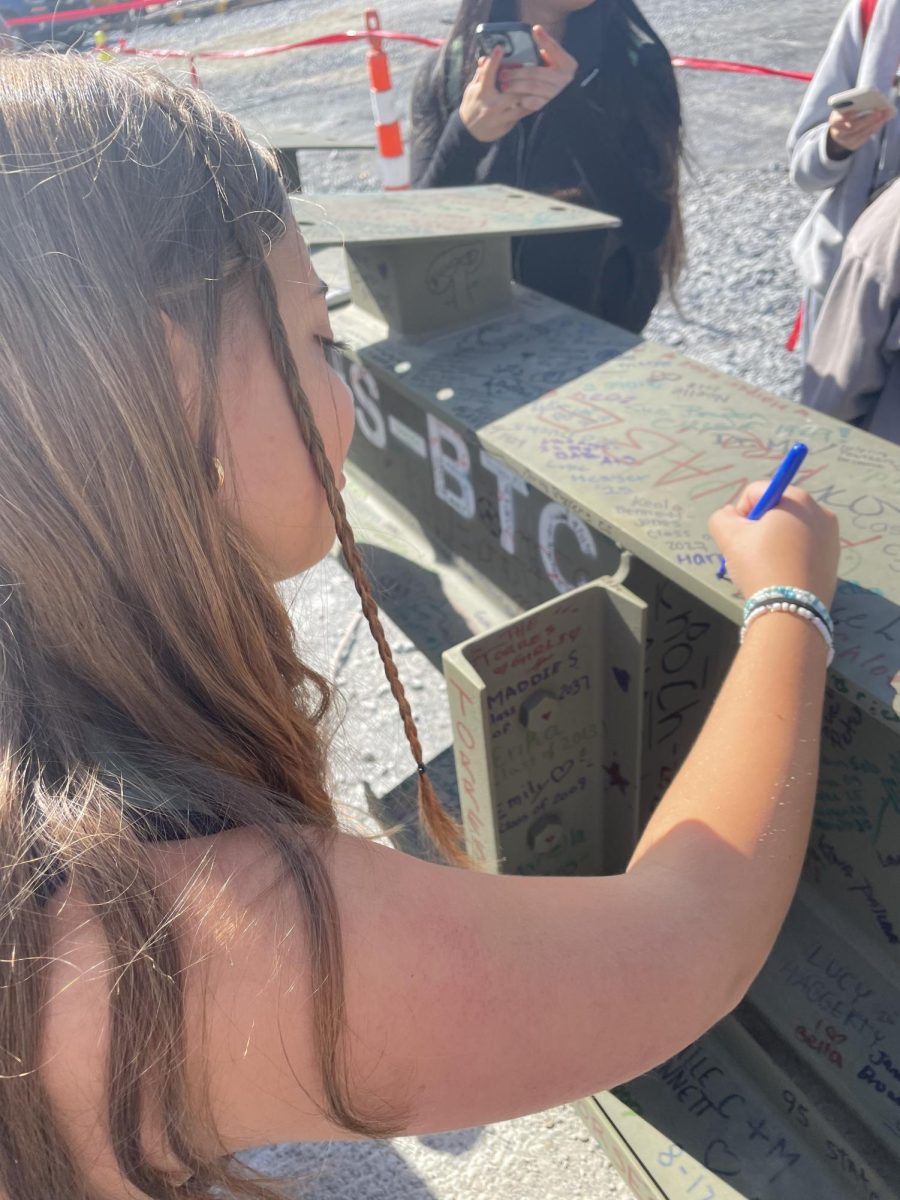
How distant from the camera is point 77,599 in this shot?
0.86 m

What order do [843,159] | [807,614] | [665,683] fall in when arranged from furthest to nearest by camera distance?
[843,159], [665,683], [807,614]

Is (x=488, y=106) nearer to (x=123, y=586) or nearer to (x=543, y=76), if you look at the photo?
(x=543, y=76)

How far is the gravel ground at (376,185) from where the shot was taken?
74.5 inches

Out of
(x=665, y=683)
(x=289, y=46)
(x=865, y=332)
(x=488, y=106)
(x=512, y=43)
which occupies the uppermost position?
(x=512, y=43)

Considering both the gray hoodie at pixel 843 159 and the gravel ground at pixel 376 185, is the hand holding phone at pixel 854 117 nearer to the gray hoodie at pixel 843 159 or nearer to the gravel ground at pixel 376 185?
the gray hoodie at pixel 843 159

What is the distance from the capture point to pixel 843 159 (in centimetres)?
239

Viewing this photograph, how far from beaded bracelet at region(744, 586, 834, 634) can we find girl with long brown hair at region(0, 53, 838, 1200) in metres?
0.27

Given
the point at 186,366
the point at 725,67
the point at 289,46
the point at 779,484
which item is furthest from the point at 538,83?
the point at 289,46

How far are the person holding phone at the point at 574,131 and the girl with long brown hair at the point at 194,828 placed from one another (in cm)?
160

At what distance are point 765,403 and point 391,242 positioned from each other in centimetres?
78

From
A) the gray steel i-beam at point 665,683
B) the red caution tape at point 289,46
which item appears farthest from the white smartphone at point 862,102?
the red caution tape at point 289,46

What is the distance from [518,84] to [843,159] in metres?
0.85

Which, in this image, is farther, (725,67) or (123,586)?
(725,67)

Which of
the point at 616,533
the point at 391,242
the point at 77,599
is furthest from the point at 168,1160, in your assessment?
the point at 391,242
